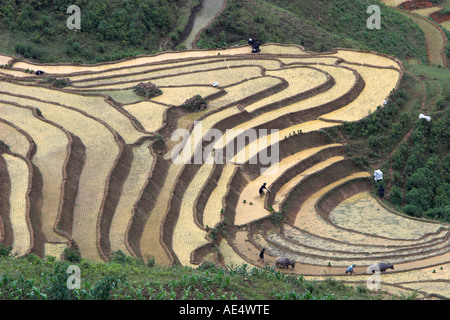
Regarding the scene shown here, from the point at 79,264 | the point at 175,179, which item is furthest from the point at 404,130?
the point at 79,264

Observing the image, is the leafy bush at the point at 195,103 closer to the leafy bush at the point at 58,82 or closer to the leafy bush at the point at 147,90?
the leafy bush at the point at 147,90

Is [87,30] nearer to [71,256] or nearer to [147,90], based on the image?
[147,90]

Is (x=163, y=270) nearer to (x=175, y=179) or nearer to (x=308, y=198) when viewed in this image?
(x=175, y=179)

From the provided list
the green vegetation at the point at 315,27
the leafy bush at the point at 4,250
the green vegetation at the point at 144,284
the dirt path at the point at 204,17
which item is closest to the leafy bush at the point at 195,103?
the green vegetation at the point at 315,27

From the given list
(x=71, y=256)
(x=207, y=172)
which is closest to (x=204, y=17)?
(x=207, y=172)

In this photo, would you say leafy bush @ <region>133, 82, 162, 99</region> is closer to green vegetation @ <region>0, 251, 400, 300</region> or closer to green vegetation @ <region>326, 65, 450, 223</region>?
green vegetation @ <region>326, 65, 450, 223</region>
